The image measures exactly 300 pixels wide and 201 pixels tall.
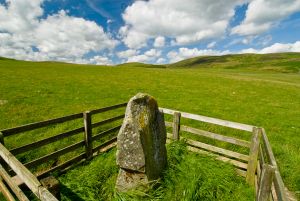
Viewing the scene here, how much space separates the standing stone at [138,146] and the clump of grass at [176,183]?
0.34m

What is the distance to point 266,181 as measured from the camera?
4082 millimetres

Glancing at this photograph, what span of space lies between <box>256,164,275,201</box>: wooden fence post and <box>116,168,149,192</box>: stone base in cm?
276

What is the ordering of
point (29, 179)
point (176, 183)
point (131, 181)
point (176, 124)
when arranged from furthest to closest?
point (176, 124) → point (176, 183) → point (131, 181) → point (29, 179)

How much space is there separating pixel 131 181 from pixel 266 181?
10.8ft

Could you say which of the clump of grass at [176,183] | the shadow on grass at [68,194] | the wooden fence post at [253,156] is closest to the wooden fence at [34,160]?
the clump of grass at [176,183]

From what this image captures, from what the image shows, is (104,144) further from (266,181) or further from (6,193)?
(266,181)

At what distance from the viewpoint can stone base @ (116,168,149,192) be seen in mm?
5742

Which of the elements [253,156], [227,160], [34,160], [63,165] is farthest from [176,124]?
[34,160]

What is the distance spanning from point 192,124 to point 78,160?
7351 millimetres

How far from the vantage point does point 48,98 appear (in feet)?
61.2

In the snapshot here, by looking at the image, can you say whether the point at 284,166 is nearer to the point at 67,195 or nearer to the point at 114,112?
the point at 67,195

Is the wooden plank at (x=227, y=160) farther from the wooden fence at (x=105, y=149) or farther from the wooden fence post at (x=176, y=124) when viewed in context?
the wooden fence post at (x=176, y=124)

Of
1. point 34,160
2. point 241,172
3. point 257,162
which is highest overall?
point 34,160

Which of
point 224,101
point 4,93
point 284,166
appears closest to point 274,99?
point 224,101
